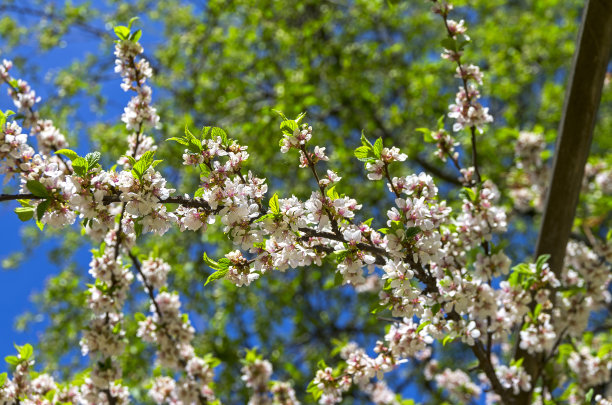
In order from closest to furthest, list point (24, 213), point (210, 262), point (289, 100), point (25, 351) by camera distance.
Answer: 1. point (24, 213)
2. point (210, 262)
3. point (25, 351)
4. point (289, 100)

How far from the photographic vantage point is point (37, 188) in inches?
60.2

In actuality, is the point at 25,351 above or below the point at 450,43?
below

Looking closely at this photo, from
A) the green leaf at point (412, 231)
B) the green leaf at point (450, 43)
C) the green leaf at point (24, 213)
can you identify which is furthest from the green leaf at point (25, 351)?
the green leaf at point (450, 43)

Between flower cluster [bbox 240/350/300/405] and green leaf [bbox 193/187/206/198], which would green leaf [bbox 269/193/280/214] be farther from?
flower cluster [bbox 240/350/300/405]

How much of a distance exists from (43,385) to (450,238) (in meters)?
2.21

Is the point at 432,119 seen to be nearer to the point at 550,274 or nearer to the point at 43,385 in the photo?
the point at 550,274

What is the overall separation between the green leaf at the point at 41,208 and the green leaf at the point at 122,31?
1029 millimetres

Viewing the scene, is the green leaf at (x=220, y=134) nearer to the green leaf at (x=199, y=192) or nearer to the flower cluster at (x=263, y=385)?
the green leaf at (x=199, y=192)

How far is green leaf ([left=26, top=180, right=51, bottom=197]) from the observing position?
1.51m

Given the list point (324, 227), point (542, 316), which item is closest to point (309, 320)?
point (542, 316)

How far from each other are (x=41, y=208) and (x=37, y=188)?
62 millimetres

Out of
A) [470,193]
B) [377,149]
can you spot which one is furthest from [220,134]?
[470,193]

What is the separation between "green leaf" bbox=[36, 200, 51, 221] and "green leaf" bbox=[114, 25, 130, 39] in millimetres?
1029

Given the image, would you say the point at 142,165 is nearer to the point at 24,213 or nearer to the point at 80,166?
the point at 80,166
